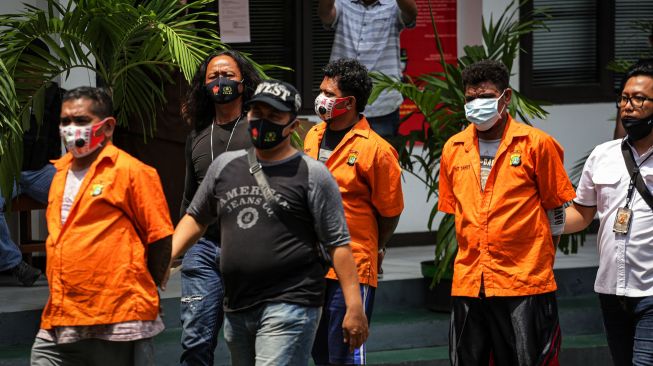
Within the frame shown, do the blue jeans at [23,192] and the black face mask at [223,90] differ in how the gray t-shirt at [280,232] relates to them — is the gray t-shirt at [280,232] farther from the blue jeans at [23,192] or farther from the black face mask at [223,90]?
the blue jeans at [23,192]

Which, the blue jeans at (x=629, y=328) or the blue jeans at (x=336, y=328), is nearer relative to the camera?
the blue jeans at (x=629, y=328)

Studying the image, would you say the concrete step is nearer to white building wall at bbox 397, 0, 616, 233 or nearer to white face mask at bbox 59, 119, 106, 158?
white building wall at bbox 397, 0, 616, 233

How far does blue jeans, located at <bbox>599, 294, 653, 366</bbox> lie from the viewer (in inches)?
272

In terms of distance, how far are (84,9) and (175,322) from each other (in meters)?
2.59

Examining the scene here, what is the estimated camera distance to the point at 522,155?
7.17 metres

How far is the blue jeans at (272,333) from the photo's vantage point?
5883 mm

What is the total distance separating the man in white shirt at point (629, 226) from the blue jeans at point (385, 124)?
3154mm

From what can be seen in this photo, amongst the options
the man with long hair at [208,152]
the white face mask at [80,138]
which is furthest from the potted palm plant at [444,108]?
the white face mask at [80,138]

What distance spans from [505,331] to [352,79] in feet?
5.14

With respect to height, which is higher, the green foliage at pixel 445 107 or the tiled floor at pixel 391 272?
the green foliage at pixel 445 107

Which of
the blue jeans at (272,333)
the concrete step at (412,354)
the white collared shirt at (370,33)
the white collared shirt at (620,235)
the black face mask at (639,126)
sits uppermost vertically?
the white collared shirt at (370,33)

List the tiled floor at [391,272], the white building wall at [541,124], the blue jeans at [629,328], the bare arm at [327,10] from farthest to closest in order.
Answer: the white building wall at [541,124]
the bare arm at [327,10]
the tiled floor at [391,272]
the blue jeans at [629,328]

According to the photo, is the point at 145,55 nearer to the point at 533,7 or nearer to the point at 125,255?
the point at 125,255

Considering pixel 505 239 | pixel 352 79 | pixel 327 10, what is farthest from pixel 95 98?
pixel 327 10
